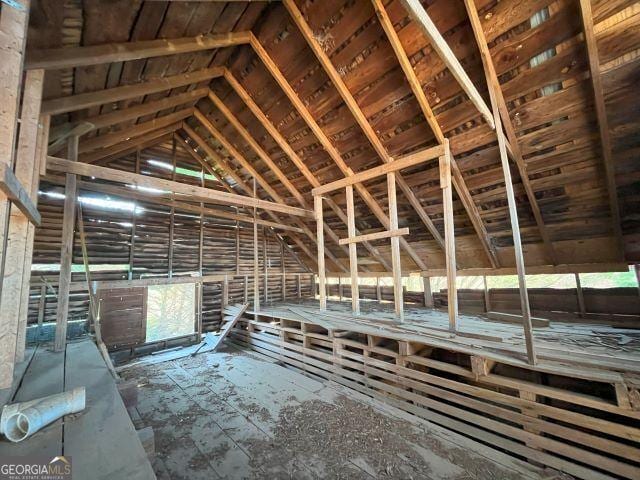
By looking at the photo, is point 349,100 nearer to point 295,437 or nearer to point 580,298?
point 295,437

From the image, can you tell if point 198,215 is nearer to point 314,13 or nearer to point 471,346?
point 314,13

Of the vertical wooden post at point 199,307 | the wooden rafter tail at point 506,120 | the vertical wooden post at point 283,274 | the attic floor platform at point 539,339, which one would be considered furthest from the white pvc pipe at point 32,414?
the vertical wooden post at point 283,274

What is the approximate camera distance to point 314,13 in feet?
11.6

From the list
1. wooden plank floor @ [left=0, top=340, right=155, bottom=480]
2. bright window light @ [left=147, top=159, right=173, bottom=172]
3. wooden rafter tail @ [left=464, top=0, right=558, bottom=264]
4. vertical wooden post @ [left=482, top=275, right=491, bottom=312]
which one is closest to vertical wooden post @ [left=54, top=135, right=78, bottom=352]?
wooden plank floor @ [left=0, top=340, right=155, bottom=480]

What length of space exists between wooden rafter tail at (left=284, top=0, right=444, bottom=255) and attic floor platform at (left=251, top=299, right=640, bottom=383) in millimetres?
2285

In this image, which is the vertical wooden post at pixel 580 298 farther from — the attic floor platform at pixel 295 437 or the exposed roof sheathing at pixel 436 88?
the attic floor platform at pixel 295 437

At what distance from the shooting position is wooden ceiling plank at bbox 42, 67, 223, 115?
10.5 ft

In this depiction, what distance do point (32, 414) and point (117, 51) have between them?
3402 millimetres

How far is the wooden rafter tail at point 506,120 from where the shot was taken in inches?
118

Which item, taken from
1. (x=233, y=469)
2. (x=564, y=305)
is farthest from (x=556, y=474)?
(x=564, y=305)

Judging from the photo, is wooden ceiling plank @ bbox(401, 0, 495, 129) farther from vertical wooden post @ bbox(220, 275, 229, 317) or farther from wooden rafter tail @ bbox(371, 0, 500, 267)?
vertical wooden post @ bbox(220, 275, 229, 317)

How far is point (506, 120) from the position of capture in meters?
3.66

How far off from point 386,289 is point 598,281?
184 inches

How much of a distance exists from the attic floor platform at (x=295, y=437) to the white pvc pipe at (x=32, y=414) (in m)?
1.60
